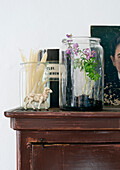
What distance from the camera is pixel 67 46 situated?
0.92 m

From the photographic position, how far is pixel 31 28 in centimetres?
125

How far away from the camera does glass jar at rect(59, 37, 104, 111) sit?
2.84ft

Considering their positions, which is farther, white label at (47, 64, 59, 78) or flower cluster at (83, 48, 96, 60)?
white label at (47, 64, 59, 78)

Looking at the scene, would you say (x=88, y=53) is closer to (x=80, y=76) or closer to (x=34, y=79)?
(x=80, y=76)

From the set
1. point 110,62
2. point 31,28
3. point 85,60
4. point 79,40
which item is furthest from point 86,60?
point 31,28

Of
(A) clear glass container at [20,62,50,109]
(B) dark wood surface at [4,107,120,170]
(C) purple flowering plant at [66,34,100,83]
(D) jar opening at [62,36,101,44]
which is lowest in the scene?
(B) dark wood surface at [4,107,120,170]

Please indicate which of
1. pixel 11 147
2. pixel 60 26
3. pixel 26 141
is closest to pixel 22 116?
pixel 26 141

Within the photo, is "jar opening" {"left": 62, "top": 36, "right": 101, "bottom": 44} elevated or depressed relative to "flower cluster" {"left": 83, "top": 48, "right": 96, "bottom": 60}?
elevated

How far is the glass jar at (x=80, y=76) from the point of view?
87 cm

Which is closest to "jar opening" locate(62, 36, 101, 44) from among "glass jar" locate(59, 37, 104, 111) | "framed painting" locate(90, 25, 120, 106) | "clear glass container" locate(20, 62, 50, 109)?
"glass jar" locate(59, 37, 104, 111)

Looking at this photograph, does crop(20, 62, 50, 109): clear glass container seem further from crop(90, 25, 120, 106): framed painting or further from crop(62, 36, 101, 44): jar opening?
crop(90, 25, 120, 106): framed painting

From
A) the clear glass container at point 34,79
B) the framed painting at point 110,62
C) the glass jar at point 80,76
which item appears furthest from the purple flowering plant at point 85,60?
the framed painting at point 110,62

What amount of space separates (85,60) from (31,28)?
1.66 feet

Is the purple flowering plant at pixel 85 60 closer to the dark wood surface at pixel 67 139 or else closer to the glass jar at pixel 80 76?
the glass jar at pixel 80 76
